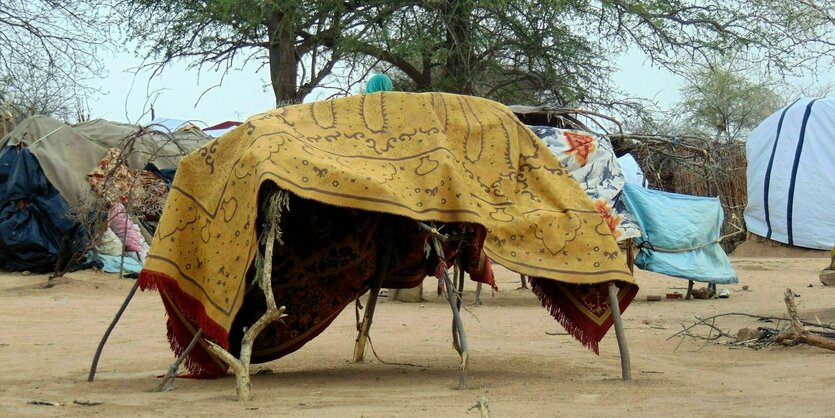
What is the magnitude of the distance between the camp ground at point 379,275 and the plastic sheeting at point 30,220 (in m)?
6.36

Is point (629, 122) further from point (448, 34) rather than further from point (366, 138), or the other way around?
point (366, 138)

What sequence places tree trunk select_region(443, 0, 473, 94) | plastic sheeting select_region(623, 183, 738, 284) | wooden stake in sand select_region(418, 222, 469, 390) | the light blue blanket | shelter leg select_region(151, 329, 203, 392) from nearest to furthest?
1. wooden stake in sand select_region(418, 222, 469, 390)
2. shelter leg select_region(151, 329, 203, 392)
3. plastic sheeting select_region(623, 183, 738, 284)
4. the light blue blanket
5. tree trunk select_region(443, 0, 473, 94)

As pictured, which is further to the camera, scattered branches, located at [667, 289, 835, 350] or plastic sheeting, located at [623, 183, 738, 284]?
plastic sheeting, located at [623, 183, 738, 284]

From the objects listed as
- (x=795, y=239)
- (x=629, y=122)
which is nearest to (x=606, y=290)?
(x=795, y=239)

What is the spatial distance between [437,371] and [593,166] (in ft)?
14.9

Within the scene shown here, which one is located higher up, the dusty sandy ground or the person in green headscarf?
the person in green headscarf

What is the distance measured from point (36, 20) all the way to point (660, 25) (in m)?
10.6

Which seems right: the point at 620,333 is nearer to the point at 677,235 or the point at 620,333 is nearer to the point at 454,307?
the point at 454,307

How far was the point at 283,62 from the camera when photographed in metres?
19.4

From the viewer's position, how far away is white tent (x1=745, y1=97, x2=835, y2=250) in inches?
394

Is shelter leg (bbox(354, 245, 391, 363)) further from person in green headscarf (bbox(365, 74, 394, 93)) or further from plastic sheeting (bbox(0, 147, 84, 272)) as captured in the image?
plastic sheeting (bbox(0, 147, 84, 272))

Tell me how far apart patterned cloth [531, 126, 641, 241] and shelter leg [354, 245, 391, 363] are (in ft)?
13.4

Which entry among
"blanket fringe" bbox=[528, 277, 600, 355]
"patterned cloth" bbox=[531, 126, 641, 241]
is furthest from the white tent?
"blanket fringe" bbox=[528, 277, 600, 355]

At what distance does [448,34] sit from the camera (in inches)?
712
